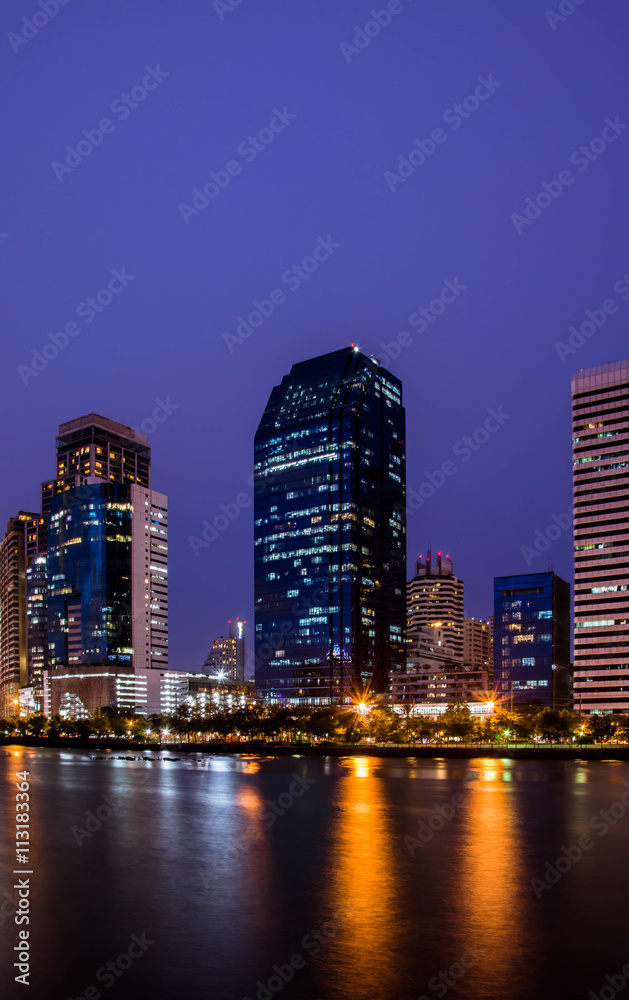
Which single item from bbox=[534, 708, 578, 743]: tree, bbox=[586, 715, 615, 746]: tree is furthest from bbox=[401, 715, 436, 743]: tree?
bbox=[586, 715, 615, 746]: tree

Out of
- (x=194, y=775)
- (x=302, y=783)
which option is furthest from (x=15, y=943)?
(x=194, y=775)

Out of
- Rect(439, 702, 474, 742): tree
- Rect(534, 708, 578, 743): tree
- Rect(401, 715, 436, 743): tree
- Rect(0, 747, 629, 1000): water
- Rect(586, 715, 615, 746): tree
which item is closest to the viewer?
Rect(0, 747, 629, 1000): water

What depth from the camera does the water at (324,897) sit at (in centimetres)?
3095

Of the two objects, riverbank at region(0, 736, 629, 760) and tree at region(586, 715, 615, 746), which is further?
tree at region(586, 715, 615, 746)

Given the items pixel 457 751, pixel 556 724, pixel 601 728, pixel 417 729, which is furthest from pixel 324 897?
pixel 417 729

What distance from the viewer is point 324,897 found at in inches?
1702

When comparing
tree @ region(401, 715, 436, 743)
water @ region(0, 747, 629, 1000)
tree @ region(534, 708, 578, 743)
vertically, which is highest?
water @ region(0, 747, 629, 1000)

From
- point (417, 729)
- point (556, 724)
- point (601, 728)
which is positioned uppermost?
point (556, 724)

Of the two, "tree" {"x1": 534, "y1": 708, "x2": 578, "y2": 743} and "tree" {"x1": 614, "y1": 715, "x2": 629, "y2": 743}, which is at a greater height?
"tree" {"x1": 534, "y1": 708, "x2": 578, "y2": 743}

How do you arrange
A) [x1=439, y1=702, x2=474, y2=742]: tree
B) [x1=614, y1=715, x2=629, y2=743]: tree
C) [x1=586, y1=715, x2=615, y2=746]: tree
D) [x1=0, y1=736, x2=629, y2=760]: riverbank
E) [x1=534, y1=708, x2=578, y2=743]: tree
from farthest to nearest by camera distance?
[x1=614, y1=715, x2=629, y2=743]: tree, [x1=439, y1=702, x2=474, y2=742]: tree, [x1=586, y1=715, x2=615, y2=746]: tree, [x1=534, y1=708, x2=578, y2=743]: tree, [x1=0, y1=736, x2=629, y2=760]: riverbank

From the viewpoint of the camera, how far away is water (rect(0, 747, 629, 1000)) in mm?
30953

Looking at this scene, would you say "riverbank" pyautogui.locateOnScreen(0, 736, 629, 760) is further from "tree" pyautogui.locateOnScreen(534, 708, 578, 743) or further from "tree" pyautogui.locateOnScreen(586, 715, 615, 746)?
"tree" pyautogui.locateOnScreen(586, 715, 615, 746)

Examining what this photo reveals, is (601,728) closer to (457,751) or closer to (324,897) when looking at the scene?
(457,751)

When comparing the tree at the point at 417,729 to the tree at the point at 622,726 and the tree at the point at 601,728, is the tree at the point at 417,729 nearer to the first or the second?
the tree at the point at 601,728
